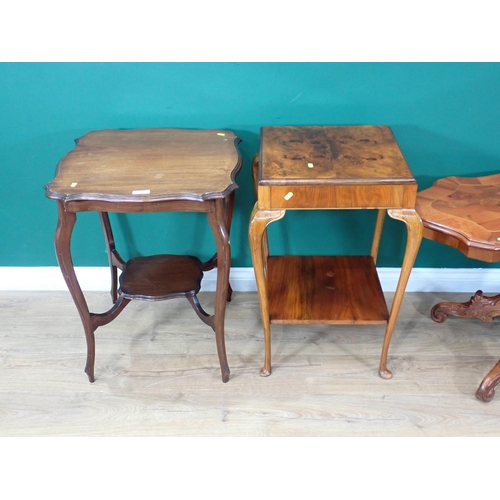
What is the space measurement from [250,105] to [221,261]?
2.21 feet

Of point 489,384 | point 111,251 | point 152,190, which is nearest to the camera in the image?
point 152,190

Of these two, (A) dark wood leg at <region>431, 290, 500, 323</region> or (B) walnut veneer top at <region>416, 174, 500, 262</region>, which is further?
(A) dark wood leg at <region>431, 290, 500, 323</region>

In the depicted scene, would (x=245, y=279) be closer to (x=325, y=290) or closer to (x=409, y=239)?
(x=325, y=290)

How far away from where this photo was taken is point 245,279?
2.47m

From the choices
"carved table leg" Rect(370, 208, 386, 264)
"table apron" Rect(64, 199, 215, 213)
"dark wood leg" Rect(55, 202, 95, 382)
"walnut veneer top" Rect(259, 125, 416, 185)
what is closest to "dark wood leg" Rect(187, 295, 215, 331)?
"dark wood leg" Rect(55, 202, 95, 382)

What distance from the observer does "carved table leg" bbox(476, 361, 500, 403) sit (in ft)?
6.15

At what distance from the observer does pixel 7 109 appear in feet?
6.93

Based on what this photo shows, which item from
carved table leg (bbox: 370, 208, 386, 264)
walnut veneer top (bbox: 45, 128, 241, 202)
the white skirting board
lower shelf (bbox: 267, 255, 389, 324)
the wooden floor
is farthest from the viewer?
the white skirting board

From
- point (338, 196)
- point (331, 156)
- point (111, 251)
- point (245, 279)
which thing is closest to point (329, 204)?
point (338, 196)

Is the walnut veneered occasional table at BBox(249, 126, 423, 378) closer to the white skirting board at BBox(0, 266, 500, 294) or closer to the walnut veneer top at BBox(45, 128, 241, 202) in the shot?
the walnut veneer top at BBox(45, 128, 241, 202)

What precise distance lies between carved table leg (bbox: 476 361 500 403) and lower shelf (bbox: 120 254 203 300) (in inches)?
40.9

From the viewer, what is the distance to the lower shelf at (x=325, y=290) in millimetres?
1954

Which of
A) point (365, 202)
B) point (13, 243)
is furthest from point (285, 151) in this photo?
point (13, 243)
